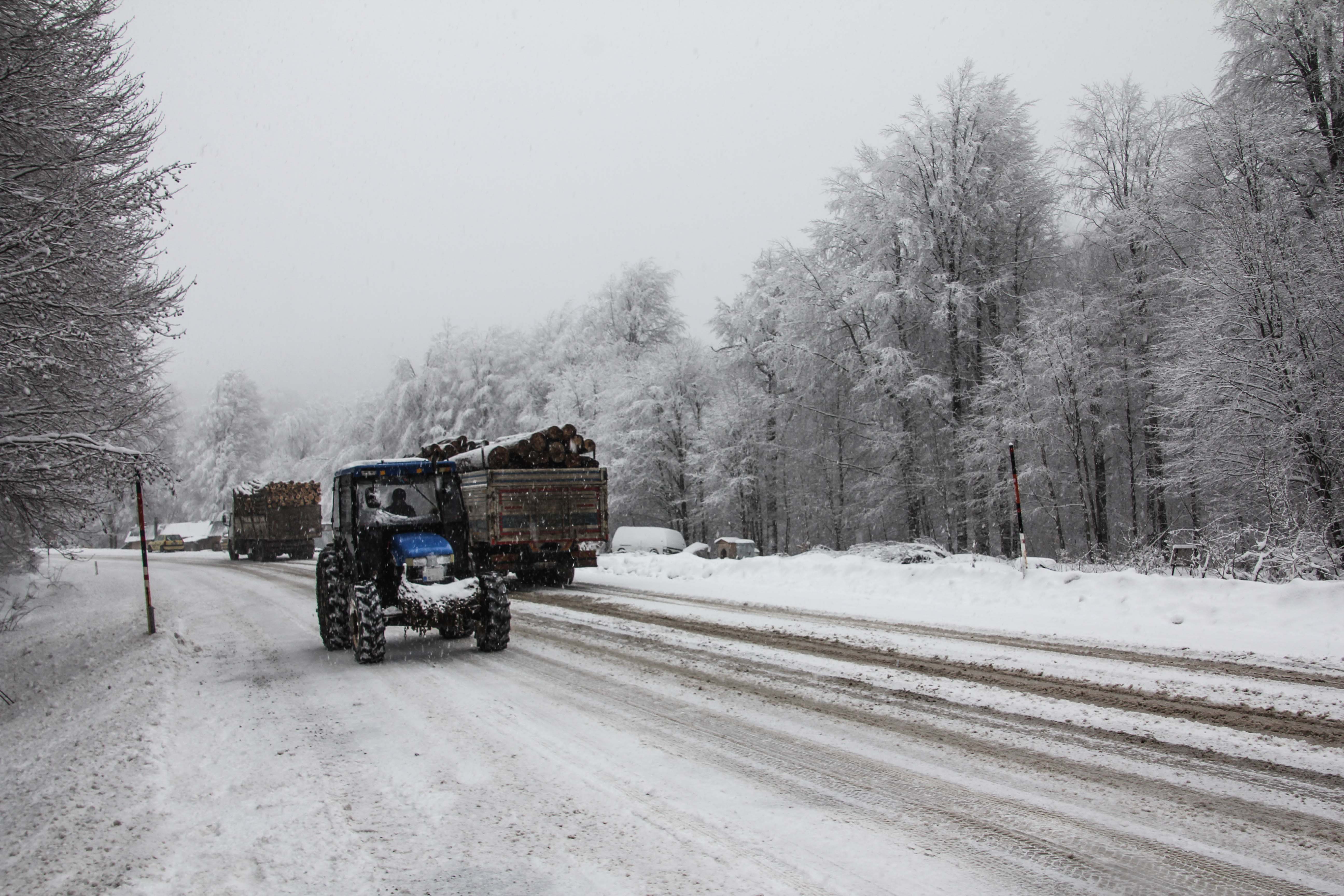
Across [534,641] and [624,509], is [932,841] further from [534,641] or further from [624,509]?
[624,509]

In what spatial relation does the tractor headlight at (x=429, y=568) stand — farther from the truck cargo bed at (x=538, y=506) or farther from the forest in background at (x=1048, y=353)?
the truck cargo bed at (x=538, y=506)

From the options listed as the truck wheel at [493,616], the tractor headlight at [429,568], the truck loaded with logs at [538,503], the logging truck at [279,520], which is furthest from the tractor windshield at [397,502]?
the logging truck at [279,520]

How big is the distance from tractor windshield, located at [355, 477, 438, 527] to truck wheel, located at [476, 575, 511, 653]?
1.29m

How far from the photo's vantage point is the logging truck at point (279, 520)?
35312 mm

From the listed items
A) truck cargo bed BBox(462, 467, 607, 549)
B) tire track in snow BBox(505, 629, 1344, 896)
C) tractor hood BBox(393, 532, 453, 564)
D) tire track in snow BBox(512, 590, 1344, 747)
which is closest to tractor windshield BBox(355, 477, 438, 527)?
tractor hood BBox(393, 532, 453, 564)

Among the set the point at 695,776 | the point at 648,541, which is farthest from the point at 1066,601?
the point at 648,541

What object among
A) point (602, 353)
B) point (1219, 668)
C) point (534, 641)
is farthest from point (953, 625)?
point (602, 353)

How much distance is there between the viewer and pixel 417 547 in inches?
362

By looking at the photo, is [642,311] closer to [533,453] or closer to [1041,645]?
[533,453]

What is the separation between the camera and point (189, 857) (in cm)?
394

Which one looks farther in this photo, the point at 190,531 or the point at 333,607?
the point at 190,531

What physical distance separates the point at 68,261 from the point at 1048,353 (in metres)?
21.9

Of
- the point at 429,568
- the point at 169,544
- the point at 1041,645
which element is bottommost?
the point at 169,544

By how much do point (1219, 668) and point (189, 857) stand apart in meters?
7.75
